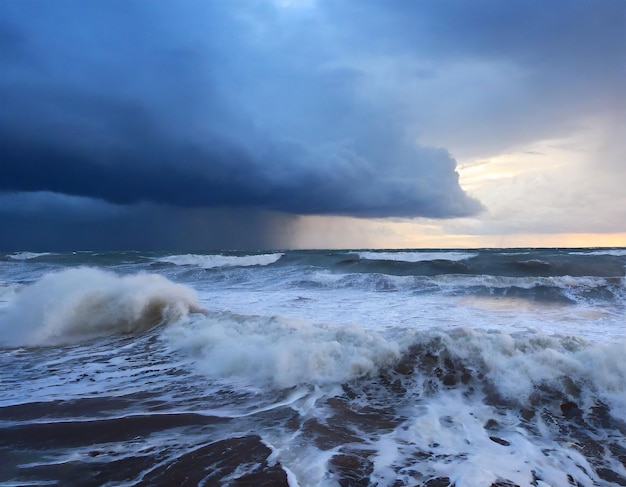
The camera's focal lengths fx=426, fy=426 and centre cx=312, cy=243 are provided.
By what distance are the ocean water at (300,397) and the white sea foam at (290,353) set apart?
1.2 inches

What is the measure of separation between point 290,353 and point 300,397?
42.0 inches

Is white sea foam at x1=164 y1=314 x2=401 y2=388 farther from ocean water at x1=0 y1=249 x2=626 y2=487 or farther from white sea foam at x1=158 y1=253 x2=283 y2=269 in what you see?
white sea foam at x1=158 y1=253 x2=283 y2=269

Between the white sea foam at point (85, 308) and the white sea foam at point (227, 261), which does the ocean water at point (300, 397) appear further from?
the white sea foam at point (227, 261)

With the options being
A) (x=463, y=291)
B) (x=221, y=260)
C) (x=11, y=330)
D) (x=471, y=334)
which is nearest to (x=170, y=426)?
(x=471, y=334)

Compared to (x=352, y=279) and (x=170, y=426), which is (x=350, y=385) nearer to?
(x=170, y=426)

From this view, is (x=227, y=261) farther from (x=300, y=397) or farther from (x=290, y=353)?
(x=300, y=397)

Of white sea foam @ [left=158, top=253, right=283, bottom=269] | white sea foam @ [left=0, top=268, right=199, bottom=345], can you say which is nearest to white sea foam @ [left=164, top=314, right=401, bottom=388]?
white sea foam @ [left=0, top=268, right=199, bottom=345]

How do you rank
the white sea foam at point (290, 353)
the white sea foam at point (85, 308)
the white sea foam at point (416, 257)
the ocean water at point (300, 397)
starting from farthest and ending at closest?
the white sea foam at point (416, 257)
the white sea foam at point (85, 308)
the white sea foam at point (290, 353)
the ocean water at point (300, 397)

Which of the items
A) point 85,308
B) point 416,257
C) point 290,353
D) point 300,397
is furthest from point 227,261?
point 300,397

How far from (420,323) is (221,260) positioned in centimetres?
2607

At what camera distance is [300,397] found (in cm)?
494

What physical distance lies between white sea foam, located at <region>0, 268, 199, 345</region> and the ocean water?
43 millimetres

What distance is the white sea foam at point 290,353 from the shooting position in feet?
18.3

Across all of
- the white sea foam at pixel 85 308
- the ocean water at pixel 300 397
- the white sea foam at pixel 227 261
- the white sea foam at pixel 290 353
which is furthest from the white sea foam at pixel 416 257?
the white sea foam at pixel 290 353
